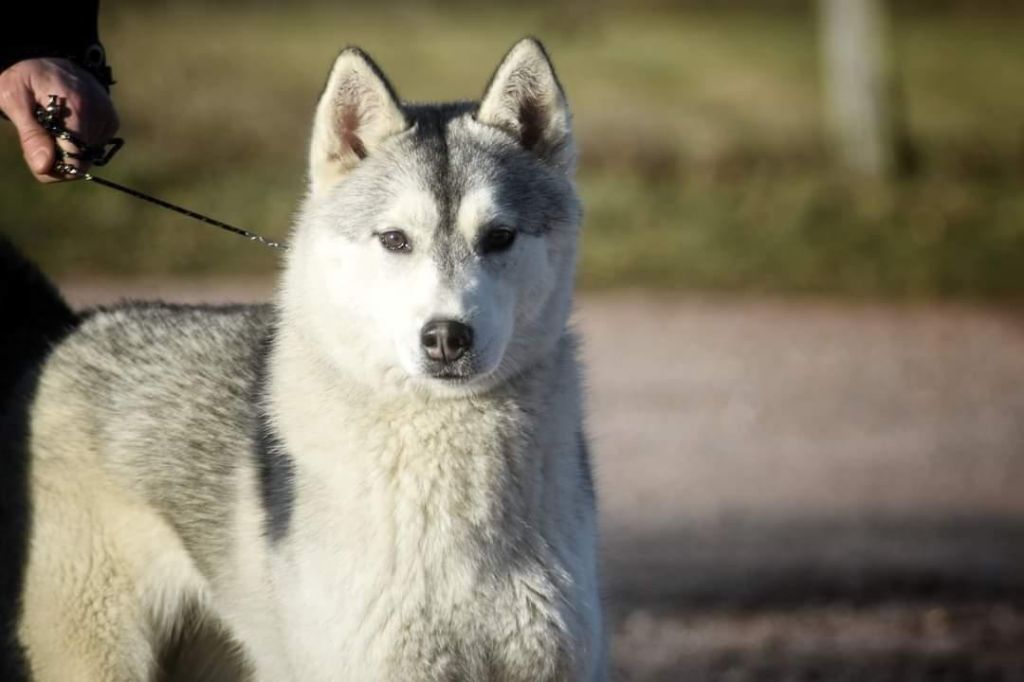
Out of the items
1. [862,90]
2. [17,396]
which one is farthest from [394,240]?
[862,90]

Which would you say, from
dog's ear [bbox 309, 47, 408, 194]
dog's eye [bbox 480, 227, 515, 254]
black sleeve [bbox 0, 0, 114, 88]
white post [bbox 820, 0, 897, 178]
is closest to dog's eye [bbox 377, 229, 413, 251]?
dog's eye [bbox 480, 227, 515, 254]

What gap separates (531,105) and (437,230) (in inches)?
23.5

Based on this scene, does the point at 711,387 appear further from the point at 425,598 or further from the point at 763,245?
the point at 425,598

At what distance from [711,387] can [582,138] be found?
8.45 metres

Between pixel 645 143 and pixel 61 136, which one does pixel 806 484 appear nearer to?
pixel 61 136

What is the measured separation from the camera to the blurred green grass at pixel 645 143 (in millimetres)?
15914

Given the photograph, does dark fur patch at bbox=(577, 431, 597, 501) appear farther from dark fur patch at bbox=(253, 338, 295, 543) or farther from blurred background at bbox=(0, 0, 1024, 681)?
blurred background at bbox=(0, 0, 1024, 681)

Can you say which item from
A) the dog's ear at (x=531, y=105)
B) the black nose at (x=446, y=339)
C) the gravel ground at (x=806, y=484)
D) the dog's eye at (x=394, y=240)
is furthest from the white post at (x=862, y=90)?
the black nose at (x=446, y=339)

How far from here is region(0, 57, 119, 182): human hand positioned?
4.41 meters

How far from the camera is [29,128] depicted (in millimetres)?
4398

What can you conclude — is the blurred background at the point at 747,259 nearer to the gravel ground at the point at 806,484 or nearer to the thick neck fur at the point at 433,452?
the gravel ground at the point at 806,484

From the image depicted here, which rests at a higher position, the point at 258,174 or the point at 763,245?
the point at 258,174

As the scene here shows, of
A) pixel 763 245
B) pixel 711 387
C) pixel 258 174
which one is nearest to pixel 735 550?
pixel 711 387

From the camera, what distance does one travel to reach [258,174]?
1817 centimetres
